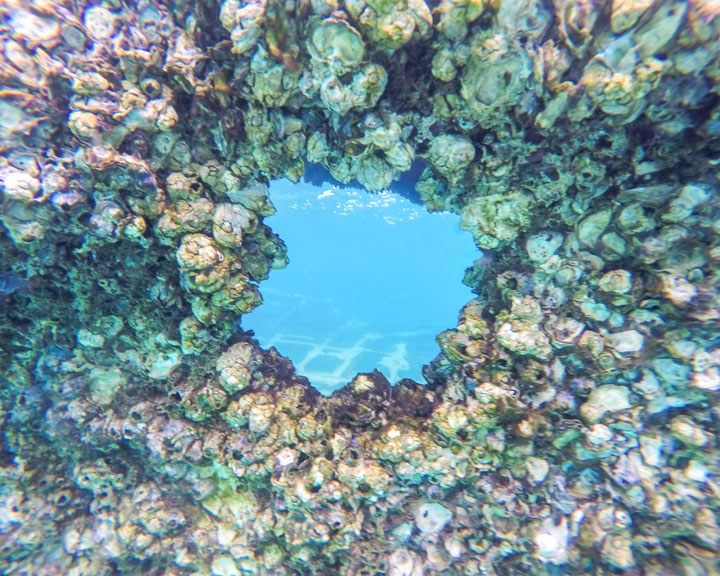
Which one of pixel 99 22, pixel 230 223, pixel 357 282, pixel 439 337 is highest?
pixel 357 282

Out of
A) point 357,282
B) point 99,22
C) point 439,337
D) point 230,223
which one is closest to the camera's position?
point 99,22

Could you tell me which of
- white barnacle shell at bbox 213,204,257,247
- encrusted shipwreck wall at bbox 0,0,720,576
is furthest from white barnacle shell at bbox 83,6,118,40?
white barnacle shell at bbox 213,204,257,247

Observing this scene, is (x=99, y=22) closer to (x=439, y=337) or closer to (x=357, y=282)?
(x=439, y=337)

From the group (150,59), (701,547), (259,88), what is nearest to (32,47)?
(150,59)

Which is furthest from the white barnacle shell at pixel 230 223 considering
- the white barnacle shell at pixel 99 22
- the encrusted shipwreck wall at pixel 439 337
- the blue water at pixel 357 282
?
the blue water at pixel 357 282

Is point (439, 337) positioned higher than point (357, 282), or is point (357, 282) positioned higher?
point (357, 282)

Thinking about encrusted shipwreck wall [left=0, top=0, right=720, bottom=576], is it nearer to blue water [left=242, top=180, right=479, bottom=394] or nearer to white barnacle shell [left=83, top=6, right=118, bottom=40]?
white barnacle shell [left=83, top=6, right=118, bottom=40]

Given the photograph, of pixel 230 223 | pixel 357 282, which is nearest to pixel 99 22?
pixel 230 223

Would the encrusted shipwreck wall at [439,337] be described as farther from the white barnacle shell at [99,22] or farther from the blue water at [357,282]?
the blue water at [357,282]
